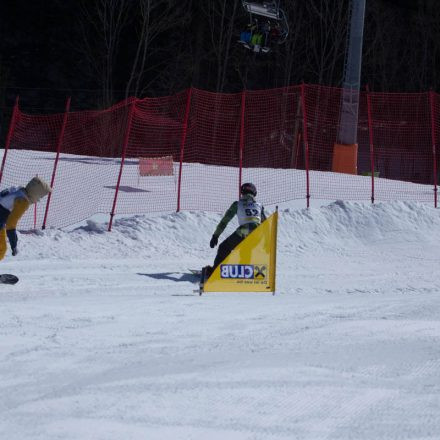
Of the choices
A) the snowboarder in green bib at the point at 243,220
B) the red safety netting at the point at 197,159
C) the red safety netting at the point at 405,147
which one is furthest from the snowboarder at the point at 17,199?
the red safety netting at the point at 405,147

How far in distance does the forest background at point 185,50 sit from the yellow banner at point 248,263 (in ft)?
91.0

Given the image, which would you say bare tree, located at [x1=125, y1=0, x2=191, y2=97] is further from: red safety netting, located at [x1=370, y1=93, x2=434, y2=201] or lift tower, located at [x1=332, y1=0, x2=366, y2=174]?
lift tower, located at [x1=332, y1=0, x2=366, y2=174]


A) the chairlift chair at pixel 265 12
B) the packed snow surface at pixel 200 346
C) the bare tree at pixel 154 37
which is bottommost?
the packed snow surface at pixel 200 346

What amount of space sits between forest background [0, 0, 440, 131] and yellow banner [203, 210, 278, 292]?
91.0 feet

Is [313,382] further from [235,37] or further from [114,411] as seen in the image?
[235,37]

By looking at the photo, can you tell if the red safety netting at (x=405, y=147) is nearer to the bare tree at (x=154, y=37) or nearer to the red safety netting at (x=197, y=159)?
the red safety netting at (x=197, y=159)

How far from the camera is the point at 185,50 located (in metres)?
40.7

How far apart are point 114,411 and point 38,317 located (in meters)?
3.31

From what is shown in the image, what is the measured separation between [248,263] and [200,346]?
2922 millimetres

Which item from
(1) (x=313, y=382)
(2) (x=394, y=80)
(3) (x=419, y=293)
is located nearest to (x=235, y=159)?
(3) (x=419, y=293)

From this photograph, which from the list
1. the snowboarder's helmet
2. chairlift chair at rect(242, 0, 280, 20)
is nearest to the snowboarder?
the snowboarder's helmet

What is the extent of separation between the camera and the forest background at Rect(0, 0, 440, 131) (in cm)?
3947

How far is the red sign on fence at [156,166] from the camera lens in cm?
1977

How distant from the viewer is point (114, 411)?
6543 millimetres
